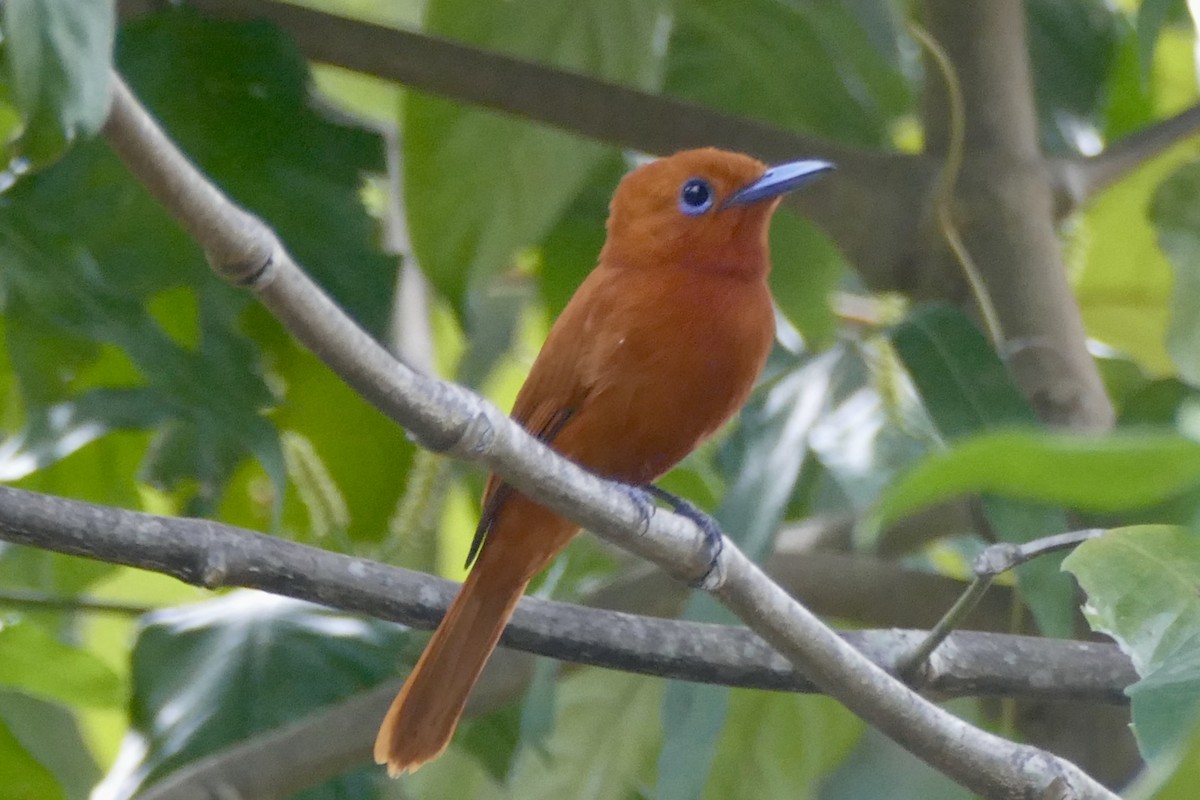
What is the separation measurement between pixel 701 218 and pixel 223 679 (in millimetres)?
693

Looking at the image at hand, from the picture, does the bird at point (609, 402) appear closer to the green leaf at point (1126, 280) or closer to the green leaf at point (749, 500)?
the green leaf at point (749, 500)

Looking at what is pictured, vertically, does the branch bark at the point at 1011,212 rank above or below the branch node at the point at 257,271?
below

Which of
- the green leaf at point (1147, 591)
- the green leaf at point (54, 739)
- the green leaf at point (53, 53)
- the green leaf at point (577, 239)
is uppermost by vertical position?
the green leaf at point (1147, 591)

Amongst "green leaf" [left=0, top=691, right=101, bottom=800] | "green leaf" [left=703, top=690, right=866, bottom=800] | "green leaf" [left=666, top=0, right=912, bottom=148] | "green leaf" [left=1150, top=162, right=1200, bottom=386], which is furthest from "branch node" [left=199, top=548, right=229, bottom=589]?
"green leaf" [left=666, top=0, right=912, bottom=148]

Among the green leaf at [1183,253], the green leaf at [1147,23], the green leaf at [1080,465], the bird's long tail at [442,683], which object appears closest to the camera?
the green leaf at [1080,465]

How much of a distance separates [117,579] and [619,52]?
3.71 feet

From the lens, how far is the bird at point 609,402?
130 centimetres

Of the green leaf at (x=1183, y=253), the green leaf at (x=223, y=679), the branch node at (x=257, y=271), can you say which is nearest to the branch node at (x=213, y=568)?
the branch node at (x=257, y=271)

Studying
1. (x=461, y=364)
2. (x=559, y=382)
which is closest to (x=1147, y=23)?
(x=559, y=382)

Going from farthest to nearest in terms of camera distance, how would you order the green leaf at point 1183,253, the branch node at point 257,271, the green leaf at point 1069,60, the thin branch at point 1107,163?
the green leaf at point 1069,60 < the thin branch at point 1107,163 < the green leaf at point 1183,253 < the branch node at point 257,271

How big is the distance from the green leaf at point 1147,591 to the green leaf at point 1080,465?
11.8 inches

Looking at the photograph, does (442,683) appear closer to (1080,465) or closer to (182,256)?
(182,256)

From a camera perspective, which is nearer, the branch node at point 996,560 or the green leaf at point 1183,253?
the branch node at point 996,560

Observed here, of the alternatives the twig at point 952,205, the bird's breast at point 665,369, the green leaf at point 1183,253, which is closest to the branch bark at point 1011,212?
the twig at point 952,205
